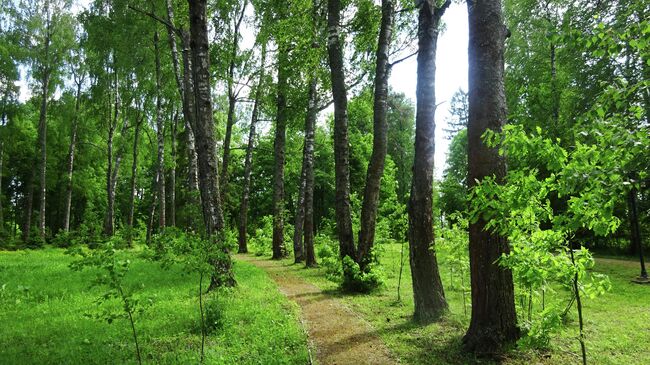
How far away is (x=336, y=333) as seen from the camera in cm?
639

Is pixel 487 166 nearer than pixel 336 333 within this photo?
Yes

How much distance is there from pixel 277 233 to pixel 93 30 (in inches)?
452

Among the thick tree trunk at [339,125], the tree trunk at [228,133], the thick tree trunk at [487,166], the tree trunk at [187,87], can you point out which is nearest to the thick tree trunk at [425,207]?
the thick tree trunk at [487,166]

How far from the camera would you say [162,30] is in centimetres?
1720

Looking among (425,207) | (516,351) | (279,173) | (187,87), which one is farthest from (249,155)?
(516,351)

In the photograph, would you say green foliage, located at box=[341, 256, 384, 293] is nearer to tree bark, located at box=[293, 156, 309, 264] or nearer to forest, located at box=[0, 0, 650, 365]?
forest, located at box=[0, 0, 650, 365]

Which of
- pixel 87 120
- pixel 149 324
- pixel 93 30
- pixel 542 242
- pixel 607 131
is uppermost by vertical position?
pixel 93 30

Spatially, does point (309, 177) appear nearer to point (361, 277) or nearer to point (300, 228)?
point (300, 228)

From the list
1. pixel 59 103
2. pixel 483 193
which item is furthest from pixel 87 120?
pixel 483 193

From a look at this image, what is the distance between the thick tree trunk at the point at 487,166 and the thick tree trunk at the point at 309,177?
974cm

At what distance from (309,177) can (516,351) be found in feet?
39.1

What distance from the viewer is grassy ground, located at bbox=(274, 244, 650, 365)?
5.01 meters

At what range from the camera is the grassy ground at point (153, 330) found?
16.0 feet

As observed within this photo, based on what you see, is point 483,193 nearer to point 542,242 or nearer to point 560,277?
point 542,242
